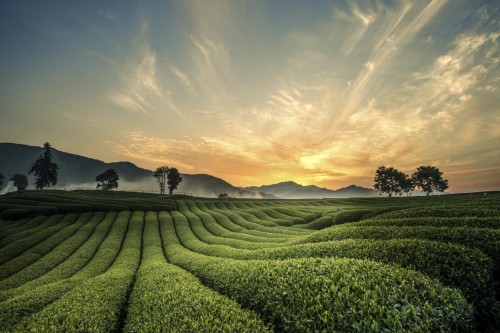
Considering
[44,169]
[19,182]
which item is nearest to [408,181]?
[44,169]

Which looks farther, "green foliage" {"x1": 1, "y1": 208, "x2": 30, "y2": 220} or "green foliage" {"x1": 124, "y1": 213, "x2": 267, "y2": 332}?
"green foliage" {"x1": 1, "y1": 208, "x2": 30, "y2": 220}

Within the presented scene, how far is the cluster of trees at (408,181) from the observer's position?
146500mm

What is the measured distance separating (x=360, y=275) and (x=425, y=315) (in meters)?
2.83

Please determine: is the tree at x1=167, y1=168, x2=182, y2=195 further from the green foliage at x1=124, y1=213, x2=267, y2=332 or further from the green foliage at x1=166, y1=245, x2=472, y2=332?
the green foliage at x1=166, y1=245, x2=472, y2=332

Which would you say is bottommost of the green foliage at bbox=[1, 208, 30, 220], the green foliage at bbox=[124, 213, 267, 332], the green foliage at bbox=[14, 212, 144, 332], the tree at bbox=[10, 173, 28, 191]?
the green foliage at bbox=[14, 212, 144, 332]

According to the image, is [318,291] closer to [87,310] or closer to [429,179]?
[87,310]

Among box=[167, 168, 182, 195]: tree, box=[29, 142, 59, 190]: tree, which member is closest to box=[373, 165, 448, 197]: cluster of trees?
box=[167, 168, 182, 195]: tree

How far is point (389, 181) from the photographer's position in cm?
14650

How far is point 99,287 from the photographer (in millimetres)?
17438

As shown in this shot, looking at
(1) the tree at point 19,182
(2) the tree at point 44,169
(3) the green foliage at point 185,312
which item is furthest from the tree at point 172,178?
(3) the green foliage at point 185,312

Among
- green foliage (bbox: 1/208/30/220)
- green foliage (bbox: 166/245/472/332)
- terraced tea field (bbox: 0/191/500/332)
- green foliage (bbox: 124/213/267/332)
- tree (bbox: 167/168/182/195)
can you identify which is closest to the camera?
green foliage (bbox: 166/245/472/332)

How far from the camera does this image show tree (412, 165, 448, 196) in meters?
148

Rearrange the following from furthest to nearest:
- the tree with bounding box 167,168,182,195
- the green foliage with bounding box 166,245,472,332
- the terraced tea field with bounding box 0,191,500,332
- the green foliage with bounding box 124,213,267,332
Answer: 1. the tree with bounding box 167,168,182,195
2. the green foliage with bounding box 124,213,267,332
3. the terraced tea field with bounding box 0,191,500,332
4. the green foliage with bounding box 166,245,472,332

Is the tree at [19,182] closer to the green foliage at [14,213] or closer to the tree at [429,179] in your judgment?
the green foliage at [14,213]
